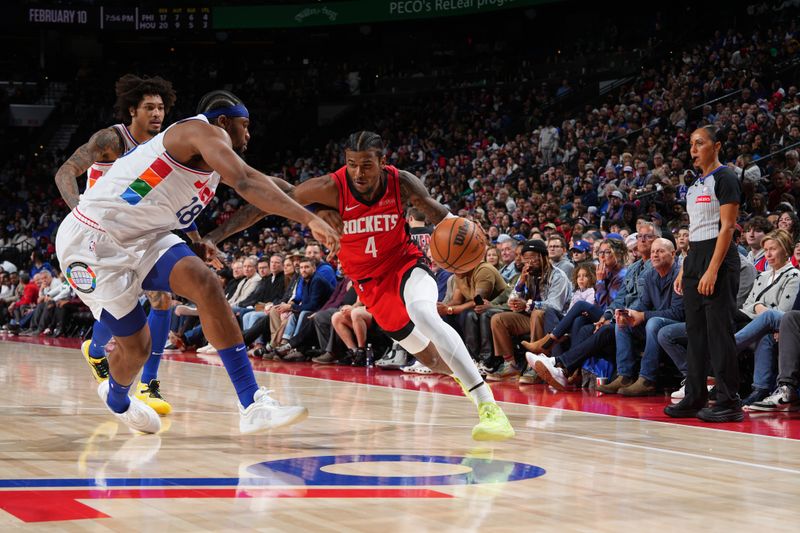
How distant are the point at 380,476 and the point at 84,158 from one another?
9.02 ft

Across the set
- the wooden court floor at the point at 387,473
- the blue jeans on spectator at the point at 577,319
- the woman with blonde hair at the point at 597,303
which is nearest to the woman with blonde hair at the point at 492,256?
the woman with blonde hair at the point at 597,303

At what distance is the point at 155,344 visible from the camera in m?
5.41

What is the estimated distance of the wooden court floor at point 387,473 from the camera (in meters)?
2.80

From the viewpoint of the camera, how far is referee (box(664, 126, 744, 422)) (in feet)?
17.5

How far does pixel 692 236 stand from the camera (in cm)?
560

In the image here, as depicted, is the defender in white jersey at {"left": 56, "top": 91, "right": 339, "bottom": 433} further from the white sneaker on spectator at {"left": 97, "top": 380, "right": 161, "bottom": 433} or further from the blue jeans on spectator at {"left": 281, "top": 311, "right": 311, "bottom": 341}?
the blue jeans on spectator at {"left": 281, "top": 311, "right": 311, "bottom": 341}

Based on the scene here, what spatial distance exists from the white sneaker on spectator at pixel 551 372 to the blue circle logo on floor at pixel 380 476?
11.1ft

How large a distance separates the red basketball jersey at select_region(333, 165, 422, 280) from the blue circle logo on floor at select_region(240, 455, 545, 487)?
118cm

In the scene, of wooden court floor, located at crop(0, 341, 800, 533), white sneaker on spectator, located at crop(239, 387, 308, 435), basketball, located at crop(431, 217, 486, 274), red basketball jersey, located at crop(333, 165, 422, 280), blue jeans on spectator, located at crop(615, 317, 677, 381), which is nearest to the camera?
wooden court floor, located at crop(0, 341, 800, 533)

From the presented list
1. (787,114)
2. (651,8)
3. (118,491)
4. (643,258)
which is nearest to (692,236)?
(643,258)

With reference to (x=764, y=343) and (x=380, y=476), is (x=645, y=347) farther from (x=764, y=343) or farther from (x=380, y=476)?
(x=380, y=476)

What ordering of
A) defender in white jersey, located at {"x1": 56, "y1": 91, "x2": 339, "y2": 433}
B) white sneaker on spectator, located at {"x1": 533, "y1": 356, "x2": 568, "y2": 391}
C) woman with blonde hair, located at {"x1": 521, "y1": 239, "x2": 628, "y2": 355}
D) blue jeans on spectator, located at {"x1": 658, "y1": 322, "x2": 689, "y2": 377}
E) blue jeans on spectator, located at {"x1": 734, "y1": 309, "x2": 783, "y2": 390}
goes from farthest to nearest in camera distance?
1. woman with blonde hair, located at {"x1": 521, "y1": 239, "x2": 628, "y2": 355}
2. white sneaker on spectator, located at {"x1": 533, "y1": 356, "x2": 568, "y2": 391}
3. blue jeans on spectator, located at {"x1": 658, "y1": 322, "x2": 689, "y2": 377}
4. blue jeans on spectator, located at {"x1": 734, "y1": 309, "x2": 783, "y2": 390}
5. defender in white jersey, located at {"x1": 56, "y1": 91, "x2": 339, "y2": 433}

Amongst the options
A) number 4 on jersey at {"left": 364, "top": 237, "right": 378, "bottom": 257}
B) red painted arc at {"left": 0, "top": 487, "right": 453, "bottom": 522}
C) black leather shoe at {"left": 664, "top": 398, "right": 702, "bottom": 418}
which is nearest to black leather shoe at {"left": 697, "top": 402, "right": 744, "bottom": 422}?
black leather shoe at {"left": 664, "top": 398, "right": 702, "bottom": 418}

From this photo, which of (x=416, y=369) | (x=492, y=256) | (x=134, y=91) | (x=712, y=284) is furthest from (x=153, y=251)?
(x=492, y=256)
